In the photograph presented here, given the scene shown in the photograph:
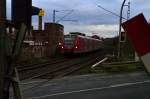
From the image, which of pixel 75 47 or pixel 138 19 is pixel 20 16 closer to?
pixel 138 19

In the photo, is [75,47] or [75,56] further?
[75,56]

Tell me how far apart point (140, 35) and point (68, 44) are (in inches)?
1962

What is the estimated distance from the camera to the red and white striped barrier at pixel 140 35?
5551 millimetres

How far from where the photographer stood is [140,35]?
5.57 m

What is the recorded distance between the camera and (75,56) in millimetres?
59000

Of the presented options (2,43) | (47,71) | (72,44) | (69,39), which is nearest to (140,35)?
(2,43)

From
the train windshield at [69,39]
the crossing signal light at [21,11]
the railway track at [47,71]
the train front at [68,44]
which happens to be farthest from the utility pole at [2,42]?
the train windshield at [69,39]

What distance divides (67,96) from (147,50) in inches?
383

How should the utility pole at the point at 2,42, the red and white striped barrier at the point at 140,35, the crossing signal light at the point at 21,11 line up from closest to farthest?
the red and white striped barrier at the point at 140,35 < the utility pole at the point at 2,42 < the crossing signal light at the point at 21,11

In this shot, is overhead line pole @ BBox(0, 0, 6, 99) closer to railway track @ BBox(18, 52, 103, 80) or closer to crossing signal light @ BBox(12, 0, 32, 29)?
crossing signal light @ BBox(12, 0, 32, 29)

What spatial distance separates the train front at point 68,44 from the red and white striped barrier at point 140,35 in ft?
157

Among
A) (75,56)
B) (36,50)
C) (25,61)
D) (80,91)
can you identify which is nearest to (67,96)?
(80,91)

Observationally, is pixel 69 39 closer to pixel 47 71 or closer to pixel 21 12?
pixel 47 71

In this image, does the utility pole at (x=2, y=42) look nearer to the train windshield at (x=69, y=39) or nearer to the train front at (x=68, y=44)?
the train front at (x=68, y=44)
